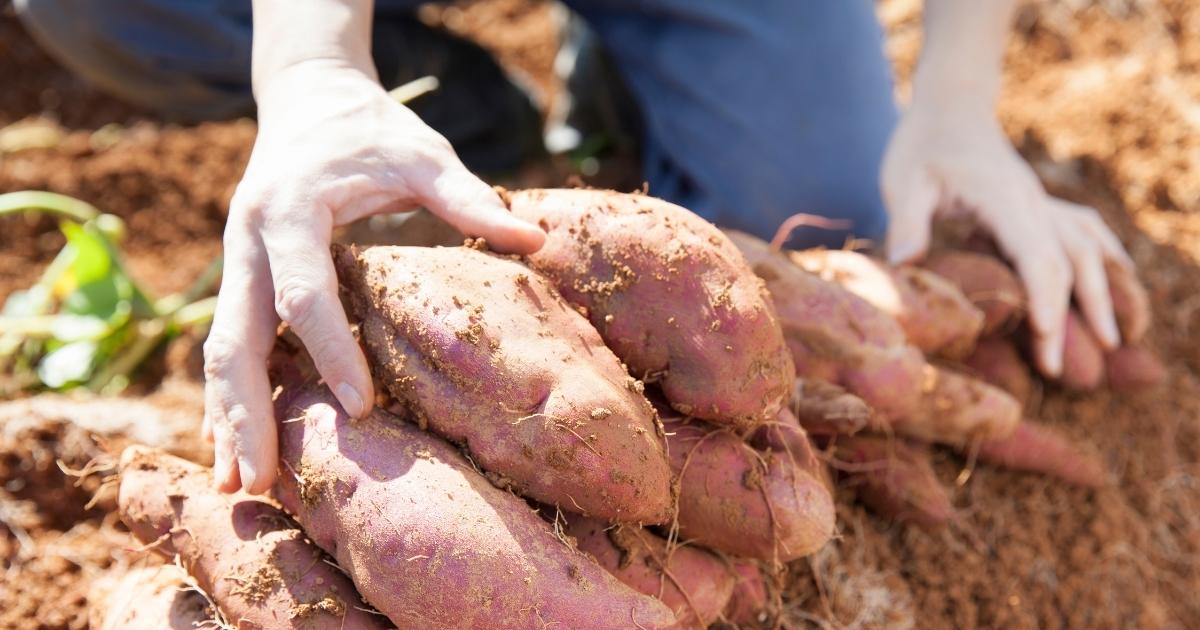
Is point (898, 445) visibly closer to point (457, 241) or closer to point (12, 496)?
point (457, 241)

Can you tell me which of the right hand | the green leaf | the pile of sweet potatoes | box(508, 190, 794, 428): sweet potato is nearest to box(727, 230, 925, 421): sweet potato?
the pile of sweet potatoes

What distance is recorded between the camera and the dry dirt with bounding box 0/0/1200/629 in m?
1.38

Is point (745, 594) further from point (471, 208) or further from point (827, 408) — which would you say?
point (471, 208)

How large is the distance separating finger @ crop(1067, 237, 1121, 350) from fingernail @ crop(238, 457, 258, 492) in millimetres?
1443

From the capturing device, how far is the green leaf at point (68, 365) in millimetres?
1710

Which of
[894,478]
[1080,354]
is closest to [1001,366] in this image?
[1080,354]

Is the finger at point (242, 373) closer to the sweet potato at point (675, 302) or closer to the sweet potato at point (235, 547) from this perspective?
the sweet potato at point (235, 547)

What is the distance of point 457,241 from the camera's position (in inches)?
50.6

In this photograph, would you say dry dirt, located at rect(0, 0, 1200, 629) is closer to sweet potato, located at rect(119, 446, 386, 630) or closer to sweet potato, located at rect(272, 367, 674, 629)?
sweet potato, located at rect(119, 446, 386, 630)

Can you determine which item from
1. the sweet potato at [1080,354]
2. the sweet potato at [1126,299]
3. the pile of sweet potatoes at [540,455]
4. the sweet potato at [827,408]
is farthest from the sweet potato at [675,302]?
the sweet potato at [1126,299]

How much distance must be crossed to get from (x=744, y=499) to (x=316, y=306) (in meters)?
0.56

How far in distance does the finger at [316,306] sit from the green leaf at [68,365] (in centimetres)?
95

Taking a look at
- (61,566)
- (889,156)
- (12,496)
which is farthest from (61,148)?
(889,156)

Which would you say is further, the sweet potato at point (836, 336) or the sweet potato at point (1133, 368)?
the sweet potato at point (1133, 368)
